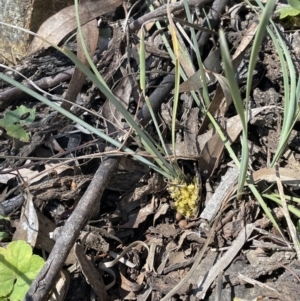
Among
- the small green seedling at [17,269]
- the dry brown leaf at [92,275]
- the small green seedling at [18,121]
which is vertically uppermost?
the small green seedling at [18,121]

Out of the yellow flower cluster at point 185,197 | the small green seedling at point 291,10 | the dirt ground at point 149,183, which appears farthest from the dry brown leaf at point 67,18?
the yellow flower cluster at point 185,197

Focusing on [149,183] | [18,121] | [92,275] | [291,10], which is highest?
[291,10]

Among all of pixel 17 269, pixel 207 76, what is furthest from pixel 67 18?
pixel 17 269

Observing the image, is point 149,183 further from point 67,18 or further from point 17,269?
point 67,18

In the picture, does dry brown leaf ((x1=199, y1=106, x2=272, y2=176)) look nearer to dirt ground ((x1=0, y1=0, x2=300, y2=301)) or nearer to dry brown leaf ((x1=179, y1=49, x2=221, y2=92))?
dirt ground ((x1=0, y1=0, x2=300, y2=301))

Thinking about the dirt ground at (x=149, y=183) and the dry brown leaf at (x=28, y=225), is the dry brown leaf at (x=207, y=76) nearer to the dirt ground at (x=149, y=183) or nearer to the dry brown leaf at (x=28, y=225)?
the dirt ground at (x=149, y=183)

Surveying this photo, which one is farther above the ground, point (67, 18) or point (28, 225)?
point (67, 18)

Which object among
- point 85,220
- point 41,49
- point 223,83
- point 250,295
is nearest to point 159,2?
point 41,49
